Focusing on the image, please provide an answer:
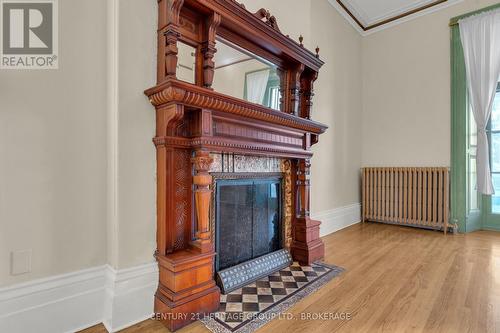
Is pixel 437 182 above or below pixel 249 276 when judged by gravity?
above

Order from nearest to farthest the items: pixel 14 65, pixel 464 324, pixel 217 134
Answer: pixel 14 65
pixel 464 324
pixel 217 134

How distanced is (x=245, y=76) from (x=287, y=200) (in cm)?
119

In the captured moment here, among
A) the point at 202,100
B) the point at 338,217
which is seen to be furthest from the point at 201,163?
the point at 338,217

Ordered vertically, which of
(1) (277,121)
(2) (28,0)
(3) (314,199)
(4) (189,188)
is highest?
(2) (28,0)

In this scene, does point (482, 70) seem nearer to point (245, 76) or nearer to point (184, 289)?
point (245, 76)

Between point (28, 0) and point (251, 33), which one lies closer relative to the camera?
point (28, 0)

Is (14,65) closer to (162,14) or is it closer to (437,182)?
(162,14)

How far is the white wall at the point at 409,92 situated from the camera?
3.82 m

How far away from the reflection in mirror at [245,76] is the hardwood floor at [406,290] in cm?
154

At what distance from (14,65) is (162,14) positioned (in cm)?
82

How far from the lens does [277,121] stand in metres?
2.08

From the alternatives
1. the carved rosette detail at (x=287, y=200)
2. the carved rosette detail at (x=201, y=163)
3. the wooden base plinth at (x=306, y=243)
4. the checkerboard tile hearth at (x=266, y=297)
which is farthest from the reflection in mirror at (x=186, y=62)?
the wooden base plinth at (x=306, y=243)

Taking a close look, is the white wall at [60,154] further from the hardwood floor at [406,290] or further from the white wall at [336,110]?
the white wall at [336,110]

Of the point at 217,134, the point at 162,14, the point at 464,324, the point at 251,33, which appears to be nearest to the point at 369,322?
the point at 464,324
